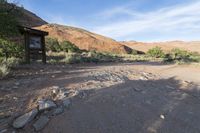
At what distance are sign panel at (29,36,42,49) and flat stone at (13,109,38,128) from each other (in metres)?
10.6

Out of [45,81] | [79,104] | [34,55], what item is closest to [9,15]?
[34,55]

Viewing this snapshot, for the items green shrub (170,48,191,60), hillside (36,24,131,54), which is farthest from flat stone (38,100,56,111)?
hillside (36,24,131,54)

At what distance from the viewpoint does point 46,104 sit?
20.2ft

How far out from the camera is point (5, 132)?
522cm

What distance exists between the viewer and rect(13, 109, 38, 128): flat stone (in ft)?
17.7

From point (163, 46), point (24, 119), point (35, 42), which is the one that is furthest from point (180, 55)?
point (24, 119)

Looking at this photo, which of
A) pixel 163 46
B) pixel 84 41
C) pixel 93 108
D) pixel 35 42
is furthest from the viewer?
pixel 163 46

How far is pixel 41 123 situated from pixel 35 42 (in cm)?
1124

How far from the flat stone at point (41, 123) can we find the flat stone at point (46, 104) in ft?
1.03

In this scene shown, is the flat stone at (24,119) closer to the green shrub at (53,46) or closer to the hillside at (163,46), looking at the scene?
the green shrub at (53,46)

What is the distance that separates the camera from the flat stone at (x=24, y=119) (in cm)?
541

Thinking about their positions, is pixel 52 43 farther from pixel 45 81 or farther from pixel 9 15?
pixel 45 81

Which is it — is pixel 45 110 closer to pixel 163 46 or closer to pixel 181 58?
pixel 181 58

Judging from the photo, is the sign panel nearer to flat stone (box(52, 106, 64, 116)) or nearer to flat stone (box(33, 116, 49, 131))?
flat stone (box(52, 106, 64, 116))
